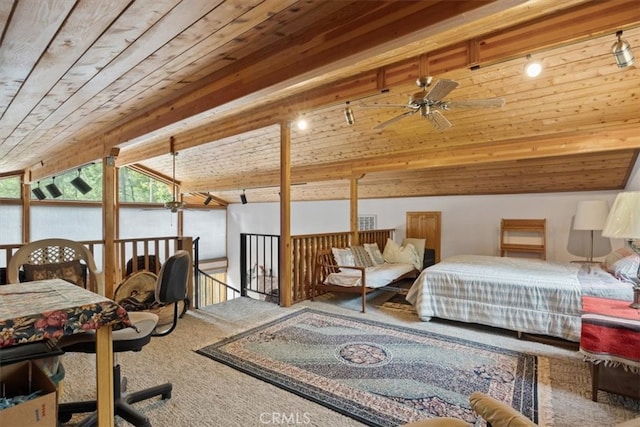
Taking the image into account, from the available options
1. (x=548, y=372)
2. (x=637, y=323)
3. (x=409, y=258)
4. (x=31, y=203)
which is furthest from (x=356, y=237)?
(x=31, y=203)

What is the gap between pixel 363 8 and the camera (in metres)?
1.87

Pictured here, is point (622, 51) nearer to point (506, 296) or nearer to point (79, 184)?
point (506, 296)

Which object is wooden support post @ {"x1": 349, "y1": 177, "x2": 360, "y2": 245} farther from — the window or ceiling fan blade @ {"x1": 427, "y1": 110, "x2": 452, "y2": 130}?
the window

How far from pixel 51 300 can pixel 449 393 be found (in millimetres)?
2274

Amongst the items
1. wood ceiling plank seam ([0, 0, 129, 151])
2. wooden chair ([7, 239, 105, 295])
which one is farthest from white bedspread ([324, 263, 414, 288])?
wood ceiling plank seam ([0, 0, 129, 151])

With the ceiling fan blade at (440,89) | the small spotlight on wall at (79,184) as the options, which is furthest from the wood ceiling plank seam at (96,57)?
the small spotlight on wall at (79,184)

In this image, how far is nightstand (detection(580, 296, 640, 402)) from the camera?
78.4 inches

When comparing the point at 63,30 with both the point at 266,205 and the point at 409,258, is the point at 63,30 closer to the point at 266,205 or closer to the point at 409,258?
the point at 409,258

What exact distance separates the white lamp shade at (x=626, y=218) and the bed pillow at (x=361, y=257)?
3058 mm

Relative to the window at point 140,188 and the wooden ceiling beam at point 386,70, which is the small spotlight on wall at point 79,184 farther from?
the wooden ceiling beam at point 386,70

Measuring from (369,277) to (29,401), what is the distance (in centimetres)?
362

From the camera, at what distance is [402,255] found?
5.61m

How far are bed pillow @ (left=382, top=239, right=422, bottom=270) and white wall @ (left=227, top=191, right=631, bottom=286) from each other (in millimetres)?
1351

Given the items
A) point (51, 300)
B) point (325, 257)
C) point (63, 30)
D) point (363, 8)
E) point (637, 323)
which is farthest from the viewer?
point (325, 257)
